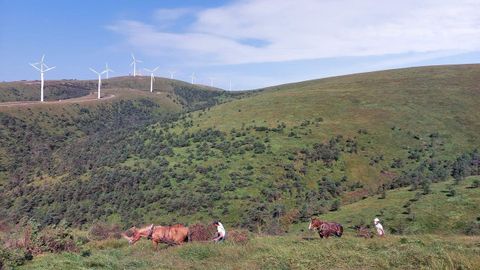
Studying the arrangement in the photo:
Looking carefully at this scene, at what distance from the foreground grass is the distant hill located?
13669 mm

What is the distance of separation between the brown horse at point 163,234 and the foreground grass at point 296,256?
591 millimetres

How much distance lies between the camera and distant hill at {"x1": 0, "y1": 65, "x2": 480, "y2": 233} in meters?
50.0

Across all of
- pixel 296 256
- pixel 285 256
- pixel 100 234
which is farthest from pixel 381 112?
pixel 285 256

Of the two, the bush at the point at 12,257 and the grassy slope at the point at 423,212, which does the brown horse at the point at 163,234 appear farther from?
the grassy slope at the point at 423,212

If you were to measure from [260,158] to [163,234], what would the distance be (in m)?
41.3

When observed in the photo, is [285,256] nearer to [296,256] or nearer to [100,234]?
[296,256]

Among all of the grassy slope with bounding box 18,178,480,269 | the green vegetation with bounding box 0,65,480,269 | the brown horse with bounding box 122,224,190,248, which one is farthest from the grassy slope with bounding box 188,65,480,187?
the brown horse with bounding box 122,224,190,248

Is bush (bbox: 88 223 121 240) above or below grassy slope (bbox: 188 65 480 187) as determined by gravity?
below

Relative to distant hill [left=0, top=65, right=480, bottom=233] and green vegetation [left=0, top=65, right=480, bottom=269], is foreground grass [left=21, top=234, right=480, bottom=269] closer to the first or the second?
green vegetation [left=0, top=65, right=480, bottom=269]

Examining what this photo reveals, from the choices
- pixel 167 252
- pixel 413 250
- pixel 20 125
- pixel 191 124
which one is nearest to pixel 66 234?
pixel 167 252

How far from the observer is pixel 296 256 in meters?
15.8

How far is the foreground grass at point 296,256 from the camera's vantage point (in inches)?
568

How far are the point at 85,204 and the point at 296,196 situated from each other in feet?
88.9

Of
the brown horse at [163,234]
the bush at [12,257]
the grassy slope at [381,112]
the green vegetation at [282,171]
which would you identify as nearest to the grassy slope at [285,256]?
the green vegetation at [282,171]
